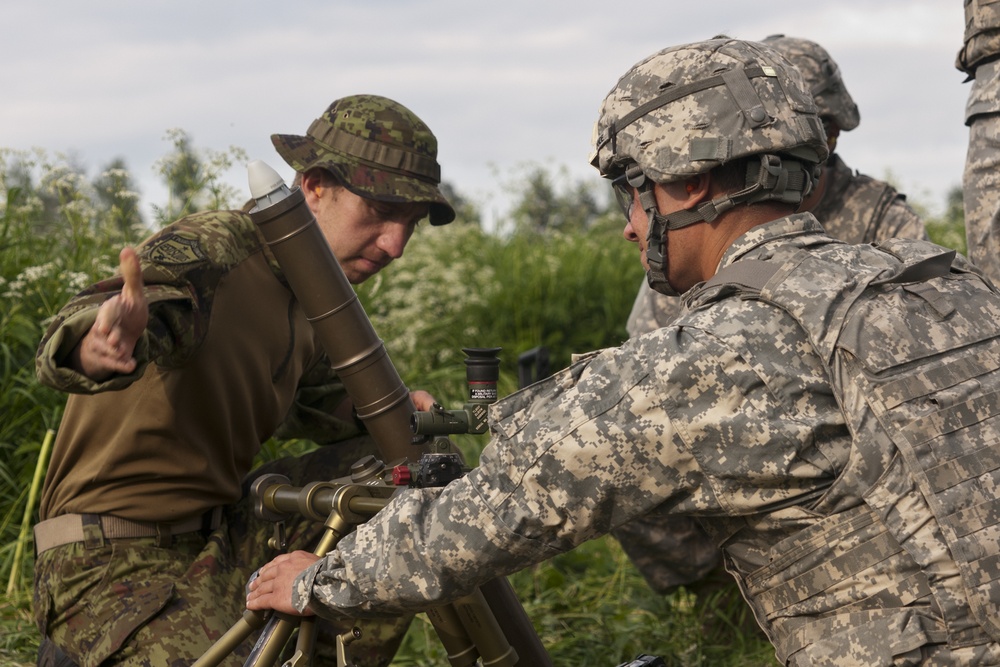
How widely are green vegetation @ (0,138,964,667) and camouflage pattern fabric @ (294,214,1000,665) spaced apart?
234 centimetres

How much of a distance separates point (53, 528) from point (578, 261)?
16.4ft

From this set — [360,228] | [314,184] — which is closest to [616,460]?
[360,228]

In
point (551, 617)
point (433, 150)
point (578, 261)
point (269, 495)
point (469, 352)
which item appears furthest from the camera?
point (578, 261)

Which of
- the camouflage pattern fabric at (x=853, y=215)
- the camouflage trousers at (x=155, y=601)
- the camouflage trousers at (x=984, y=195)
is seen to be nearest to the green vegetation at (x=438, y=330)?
the camouflage trousers at (x=155, y=601)

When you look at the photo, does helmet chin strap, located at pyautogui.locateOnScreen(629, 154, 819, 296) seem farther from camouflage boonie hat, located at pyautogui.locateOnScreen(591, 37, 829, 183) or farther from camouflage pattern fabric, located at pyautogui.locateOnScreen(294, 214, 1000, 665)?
camouflage pattern fabric, located at pyautogui.locateOnScreen(294, 214, 1000, 665)

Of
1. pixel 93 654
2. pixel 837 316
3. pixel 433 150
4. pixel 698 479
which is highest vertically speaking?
pixel 433 150

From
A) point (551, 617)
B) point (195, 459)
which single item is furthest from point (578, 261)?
point (195, 459)

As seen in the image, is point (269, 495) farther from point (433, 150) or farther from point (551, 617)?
point (551, 617)

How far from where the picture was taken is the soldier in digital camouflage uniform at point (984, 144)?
451 centimetres

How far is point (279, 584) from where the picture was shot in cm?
288

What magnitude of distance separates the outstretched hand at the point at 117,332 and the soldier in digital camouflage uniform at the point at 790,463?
2.60ft

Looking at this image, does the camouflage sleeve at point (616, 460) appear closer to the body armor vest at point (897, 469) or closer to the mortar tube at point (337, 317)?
the body armor vest at point (897, 469)

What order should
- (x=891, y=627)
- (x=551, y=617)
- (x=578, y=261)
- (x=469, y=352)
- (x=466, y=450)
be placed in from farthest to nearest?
1. (x=578, y=261)
2. (x=466, y=450)
3. (x=551, y=617)
4. (x=469, y=352)
5. (x=891, y=627)

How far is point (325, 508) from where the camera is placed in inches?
120
